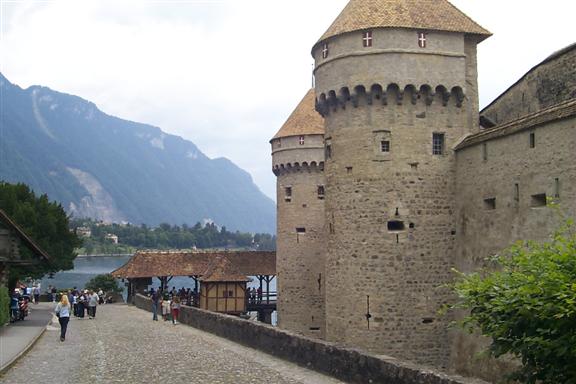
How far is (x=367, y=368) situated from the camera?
504 inches

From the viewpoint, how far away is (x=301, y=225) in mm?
37031

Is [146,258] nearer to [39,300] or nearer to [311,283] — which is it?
[39,300]

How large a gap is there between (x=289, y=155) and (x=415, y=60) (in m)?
17.0

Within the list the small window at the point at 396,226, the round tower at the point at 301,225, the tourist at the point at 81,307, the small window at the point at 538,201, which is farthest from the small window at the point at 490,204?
the tourist at the point at 81,307

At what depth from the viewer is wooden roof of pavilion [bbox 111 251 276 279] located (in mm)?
44781

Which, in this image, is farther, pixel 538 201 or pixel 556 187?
pixel 538 201

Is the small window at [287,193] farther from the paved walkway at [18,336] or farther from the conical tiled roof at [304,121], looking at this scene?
the paved walkway at [18,336]

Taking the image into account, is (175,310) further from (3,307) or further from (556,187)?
(556,187)

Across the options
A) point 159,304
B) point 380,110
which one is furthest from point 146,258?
point 380,110

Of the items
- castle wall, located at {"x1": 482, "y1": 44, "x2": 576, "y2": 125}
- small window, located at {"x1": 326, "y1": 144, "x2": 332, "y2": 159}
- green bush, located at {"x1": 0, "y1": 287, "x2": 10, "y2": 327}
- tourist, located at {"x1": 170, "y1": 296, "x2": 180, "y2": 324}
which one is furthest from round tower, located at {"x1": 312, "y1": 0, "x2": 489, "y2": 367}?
green bush, located at {"x1": 0, "y1": 287, "x2": 10, "y2": 327}

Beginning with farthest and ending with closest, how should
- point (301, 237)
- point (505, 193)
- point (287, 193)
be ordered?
1. point (287, 193)
2. point (301, 237)
3. point (505, 193)

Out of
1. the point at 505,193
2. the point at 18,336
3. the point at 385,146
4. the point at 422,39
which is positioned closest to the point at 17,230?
the point at 18,336

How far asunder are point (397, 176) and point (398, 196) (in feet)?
2.03

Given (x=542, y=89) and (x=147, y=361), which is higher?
(x=542, y=89)
